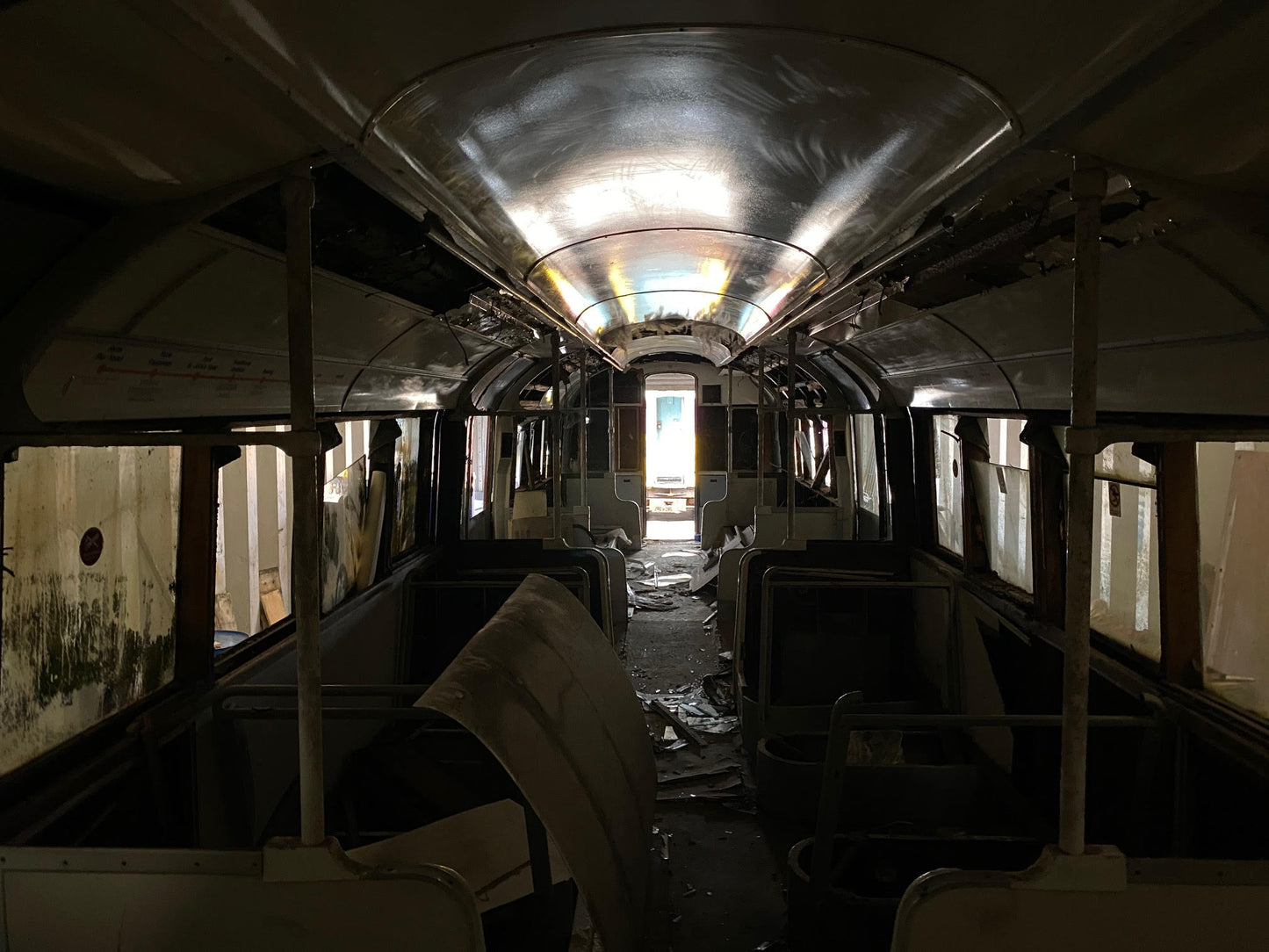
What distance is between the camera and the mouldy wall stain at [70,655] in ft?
8.64

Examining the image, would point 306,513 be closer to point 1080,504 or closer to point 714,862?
point 1080,504

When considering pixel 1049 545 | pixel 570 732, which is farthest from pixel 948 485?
pixel 570 732

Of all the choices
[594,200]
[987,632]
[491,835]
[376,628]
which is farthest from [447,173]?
[987,632]

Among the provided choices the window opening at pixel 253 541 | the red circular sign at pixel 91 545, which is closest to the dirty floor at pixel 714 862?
the red circular sign at pixel 91 545

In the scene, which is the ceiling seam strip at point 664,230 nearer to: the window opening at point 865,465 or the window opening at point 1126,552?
the window opening at point 1126,552

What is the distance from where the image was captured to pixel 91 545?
3.07 metres

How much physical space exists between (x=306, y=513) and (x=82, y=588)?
163cm

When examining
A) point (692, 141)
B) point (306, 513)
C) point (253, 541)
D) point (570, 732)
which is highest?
point (692, 141)

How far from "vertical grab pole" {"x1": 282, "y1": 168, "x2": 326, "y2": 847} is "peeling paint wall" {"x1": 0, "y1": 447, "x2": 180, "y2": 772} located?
127cm

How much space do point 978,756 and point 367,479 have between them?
4782 mm

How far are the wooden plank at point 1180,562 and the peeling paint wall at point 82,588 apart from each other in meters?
4.30

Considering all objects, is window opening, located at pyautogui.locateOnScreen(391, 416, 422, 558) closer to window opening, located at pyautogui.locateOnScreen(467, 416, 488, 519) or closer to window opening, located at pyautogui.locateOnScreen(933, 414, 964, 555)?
window opening, located at pyautogui.locateOnScreen(467, 416, 488, 519)

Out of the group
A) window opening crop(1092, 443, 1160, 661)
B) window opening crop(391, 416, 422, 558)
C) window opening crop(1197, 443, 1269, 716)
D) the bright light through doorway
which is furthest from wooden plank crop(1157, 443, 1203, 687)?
the bright light through doorway

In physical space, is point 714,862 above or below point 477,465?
below
